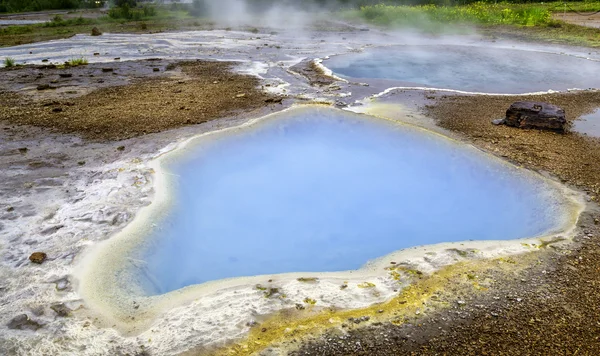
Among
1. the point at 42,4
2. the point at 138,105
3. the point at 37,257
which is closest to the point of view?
the point at 37,257

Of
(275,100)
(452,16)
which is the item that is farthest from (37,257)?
(452,16)

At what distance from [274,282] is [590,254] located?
2984 millimetres

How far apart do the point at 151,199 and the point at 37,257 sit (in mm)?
1357

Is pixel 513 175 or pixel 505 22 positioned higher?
pixel 505 22

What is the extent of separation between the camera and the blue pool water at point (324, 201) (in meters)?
4.76

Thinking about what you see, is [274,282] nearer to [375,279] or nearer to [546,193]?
[375,279]

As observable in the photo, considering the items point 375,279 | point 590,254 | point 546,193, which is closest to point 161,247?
point 375,279

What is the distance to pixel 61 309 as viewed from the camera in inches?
137

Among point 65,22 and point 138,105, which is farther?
point 65,22

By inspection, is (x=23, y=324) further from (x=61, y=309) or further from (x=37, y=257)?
(x=37, y=257)

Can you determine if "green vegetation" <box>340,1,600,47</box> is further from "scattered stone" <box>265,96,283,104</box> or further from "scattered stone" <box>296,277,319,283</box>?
"scattered stone" <box>296,277,319,283</box>

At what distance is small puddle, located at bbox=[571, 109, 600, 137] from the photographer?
25.1 feet

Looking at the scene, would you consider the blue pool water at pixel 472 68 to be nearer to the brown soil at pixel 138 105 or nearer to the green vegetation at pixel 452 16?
the brown soil at pixel 138 105

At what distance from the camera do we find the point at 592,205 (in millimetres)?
5094
